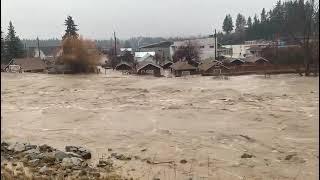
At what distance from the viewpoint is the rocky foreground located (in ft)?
28.5

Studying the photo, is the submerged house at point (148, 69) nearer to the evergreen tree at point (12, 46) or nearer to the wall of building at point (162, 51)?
the evergreen tree at point (12, 46)

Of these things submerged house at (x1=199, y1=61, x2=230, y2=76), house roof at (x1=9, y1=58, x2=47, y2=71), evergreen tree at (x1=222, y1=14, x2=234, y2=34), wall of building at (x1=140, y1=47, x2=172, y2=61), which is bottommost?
submerged house at (x1=199, y1=61, x2=230, y2=76)

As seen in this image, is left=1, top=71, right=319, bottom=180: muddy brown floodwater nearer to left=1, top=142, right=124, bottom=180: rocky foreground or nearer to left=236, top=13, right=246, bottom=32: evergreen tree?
left=1, top=142, right=124, bottom=180: rocky foreground

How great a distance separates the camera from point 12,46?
2095 inches

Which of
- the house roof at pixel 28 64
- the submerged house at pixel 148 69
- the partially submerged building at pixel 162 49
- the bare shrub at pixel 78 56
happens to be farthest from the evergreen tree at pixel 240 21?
the submerged house at pixel 148 69

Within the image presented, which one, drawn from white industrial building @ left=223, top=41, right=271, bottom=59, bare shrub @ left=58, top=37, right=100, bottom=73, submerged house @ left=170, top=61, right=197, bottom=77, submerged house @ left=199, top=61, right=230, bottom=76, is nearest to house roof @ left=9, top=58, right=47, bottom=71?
bare shrub @ left=58, top=37, right=100, bottom=73

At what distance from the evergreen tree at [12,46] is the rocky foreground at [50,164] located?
4289 cm

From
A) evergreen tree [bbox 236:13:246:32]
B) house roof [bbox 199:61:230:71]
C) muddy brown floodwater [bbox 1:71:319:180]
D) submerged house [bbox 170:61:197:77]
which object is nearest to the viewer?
muddy brown floodwater [bbox 1:71:319:180]

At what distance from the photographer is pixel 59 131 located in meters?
15.5

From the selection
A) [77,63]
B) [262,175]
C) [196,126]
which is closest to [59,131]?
[196,126]

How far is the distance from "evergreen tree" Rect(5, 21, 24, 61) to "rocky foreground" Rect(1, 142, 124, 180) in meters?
42.9

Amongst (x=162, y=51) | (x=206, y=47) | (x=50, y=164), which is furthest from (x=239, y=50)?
(x=50, y=164)

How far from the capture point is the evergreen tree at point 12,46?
52.7 metres

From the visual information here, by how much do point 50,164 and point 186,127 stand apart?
6685 mm
